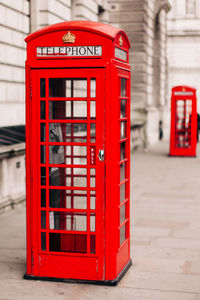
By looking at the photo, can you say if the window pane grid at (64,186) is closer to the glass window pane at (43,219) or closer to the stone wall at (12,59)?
the glass window pane at (43,219)

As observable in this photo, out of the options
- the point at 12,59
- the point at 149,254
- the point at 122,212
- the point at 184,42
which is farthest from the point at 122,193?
the point at 184,42

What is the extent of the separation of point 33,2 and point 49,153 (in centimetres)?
863

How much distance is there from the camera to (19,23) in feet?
41.0

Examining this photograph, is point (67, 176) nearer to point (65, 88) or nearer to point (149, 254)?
point (65, 88)

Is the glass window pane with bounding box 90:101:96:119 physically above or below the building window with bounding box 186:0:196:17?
below

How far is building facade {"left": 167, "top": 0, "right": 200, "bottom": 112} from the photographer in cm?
3778

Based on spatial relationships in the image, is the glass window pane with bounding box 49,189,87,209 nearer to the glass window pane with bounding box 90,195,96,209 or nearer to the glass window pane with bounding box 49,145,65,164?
the glass window pane with bounding box 90,195,96,209

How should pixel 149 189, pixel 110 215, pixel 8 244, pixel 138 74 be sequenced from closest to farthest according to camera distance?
1. pixel 110 215
2. pixel 8 244
3. pixel 149 189
4. pixel 138 74

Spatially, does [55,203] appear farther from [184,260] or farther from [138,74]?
[138,74]

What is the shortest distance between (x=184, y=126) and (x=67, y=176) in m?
13.5

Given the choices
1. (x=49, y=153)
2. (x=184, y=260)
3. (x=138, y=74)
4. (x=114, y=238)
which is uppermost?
(x=138, y=74)

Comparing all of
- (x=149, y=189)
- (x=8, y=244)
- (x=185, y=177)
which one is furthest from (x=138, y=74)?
(x=8, y=244)

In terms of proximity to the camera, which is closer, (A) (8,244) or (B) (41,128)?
(B) (41,128)

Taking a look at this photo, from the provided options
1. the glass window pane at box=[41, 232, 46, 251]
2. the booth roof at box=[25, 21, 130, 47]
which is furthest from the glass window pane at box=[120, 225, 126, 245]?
the booth roof at box=[25, 21, 130, 47]
